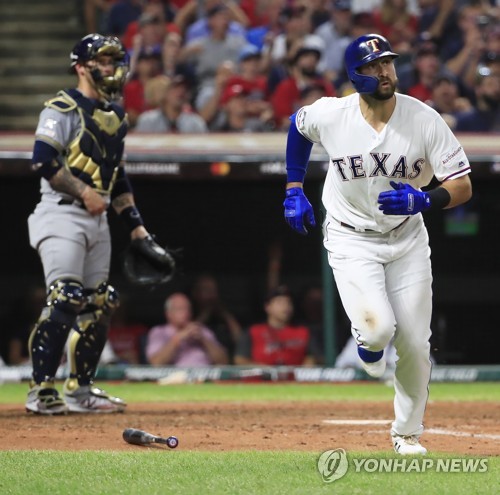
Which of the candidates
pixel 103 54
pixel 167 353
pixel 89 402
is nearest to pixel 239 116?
pixel 167 353

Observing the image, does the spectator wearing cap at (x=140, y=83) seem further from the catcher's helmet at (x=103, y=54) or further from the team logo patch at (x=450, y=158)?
the team logo patch at (x=450, y=158)

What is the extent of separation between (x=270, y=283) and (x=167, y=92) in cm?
204

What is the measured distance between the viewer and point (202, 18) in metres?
12.6

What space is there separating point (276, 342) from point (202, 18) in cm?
433

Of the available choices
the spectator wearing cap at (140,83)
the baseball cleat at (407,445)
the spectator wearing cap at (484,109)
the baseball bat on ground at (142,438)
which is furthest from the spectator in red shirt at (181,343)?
the baseball cleat at (407,445)

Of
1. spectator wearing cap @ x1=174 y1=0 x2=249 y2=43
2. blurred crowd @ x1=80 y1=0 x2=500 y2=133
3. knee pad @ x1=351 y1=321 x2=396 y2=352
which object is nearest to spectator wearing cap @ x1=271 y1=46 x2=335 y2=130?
blurred crowd @ x1=80 y1=0 x2=500 y2=133

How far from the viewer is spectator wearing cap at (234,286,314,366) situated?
9.75 metres

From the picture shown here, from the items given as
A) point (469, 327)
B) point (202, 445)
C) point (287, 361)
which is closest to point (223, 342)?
point (287, 361)

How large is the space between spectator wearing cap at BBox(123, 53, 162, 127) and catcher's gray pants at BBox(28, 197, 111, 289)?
4811 mm

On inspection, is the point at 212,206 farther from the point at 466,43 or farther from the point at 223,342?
the point at 466,43

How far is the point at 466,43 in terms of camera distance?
11.9m

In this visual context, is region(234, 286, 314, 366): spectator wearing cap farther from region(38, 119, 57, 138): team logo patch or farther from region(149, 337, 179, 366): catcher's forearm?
region(38, 119, 57, 138): team logo patch

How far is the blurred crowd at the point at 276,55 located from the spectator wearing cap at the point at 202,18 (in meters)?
0.01

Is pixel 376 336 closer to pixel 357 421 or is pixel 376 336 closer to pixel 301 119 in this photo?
pixel 301 119
